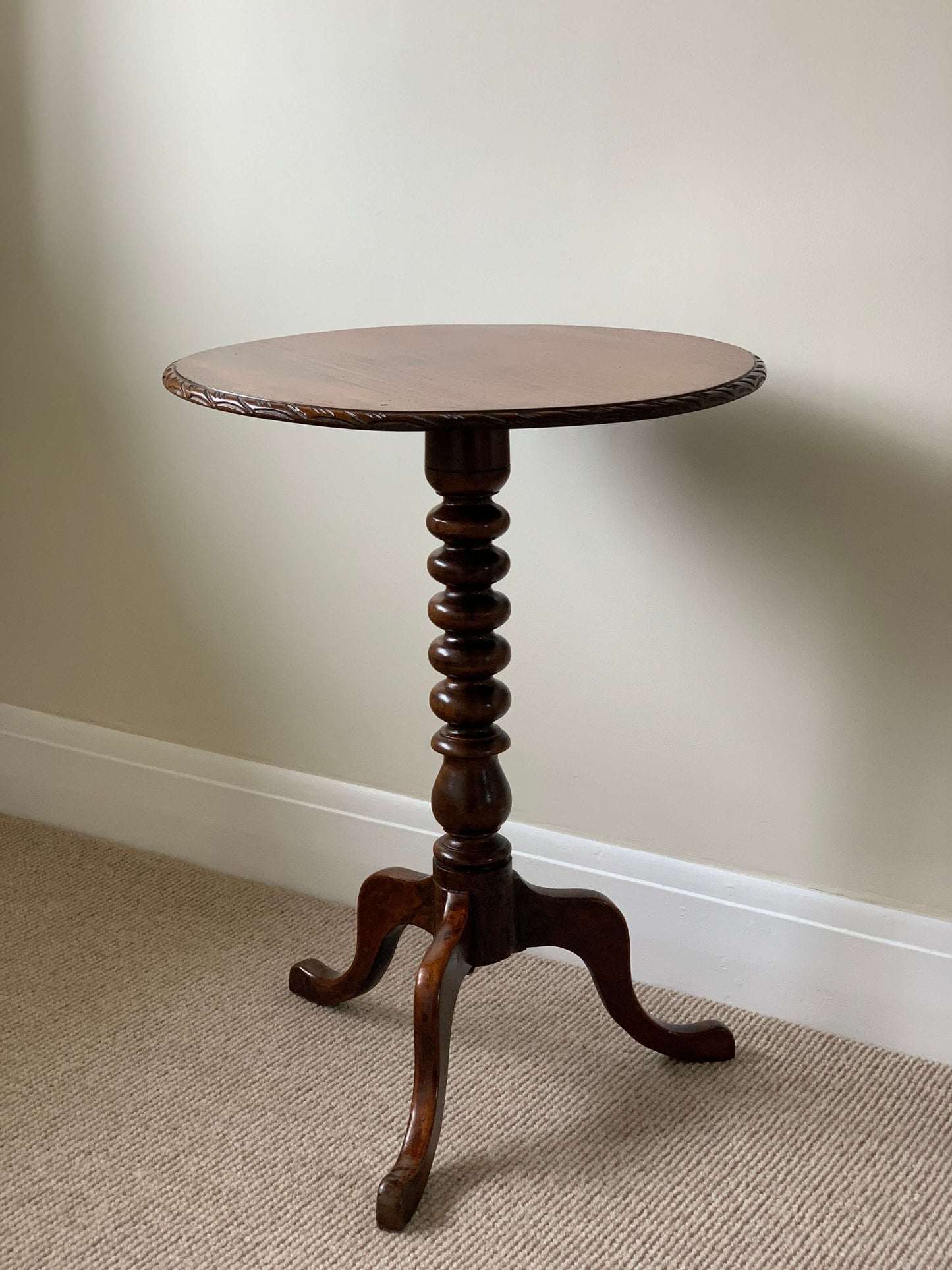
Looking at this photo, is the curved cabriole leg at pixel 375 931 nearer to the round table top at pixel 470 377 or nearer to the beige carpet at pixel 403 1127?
the beige carpet at pixel 403 1127

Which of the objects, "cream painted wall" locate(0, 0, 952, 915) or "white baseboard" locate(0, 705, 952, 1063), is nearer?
"cream painted wall" locate(0, 0, 952, 915)

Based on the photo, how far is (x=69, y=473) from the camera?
1.97m

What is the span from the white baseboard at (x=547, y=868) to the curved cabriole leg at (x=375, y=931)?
0.87 ft

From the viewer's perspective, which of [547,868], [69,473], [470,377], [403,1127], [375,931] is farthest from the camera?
[69,473]

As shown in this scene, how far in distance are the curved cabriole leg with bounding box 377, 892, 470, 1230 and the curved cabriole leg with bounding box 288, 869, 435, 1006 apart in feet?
0.32

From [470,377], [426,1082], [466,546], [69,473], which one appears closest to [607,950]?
[426,1082]

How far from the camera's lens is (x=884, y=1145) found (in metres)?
1.36

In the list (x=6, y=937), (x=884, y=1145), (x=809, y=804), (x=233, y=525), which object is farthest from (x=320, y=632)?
(x=884, y=1145)

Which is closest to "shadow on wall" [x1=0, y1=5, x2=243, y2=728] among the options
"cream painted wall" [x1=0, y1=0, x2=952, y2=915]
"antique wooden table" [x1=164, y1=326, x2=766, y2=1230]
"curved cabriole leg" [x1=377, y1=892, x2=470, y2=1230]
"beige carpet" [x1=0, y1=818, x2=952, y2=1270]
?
"cream painted wall" [x1=0, y1=0, x2=952, y2=915]

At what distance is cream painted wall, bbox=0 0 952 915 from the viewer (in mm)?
1366

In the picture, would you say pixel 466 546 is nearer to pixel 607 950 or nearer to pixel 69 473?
pixel 607 950

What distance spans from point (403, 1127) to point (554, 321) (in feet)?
3.18

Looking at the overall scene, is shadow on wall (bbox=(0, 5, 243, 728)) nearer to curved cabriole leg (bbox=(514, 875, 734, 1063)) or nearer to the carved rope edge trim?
curved cabriole leg (bbox=(514, 875, 734, 1063))

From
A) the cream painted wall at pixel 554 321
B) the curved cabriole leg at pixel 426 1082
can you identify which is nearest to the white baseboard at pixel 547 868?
the cream painted wall at pixel 554 321
